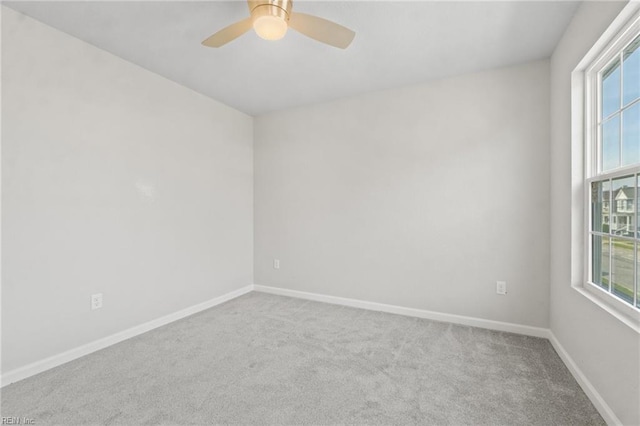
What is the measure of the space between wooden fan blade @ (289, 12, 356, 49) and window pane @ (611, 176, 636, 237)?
5.54 feet

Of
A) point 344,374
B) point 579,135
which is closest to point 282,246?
point 344,374

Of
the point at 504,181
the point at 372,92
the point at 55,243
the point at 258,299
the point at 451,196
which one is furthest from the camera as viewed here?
the point at 258,299

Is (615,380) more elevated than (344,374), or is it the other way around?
(615,380)

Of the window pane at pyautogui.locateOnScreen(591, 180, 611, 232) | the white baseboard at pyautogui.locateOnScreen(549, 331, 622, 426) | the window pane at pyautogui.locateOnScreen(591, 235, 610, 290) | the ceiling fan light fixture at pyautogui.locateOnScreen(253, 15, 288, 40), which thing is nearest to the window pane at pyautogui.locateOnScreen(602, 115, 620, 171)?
the window pane at pyautogui.locateOnScreen(591, 180, 611, 232)

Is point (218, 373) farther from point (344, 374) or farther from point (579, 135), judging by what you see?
point (579, 135)

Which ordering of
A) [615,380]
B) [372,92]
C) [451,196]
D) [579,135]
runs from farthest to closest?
[372,92], [451,196], [579,135], [615,380]

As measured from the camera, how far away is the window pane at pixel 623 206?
4.97 feet

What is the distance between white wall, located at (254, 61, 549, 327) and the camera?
257cm

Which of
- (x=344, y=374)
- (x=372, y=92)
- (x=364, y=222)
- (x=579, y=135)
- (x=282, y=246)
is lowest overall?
(x=344, y=374)

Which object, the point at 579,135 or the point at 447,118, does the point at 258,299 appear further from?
the point at 579,135

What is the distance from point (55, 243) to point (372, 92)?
10.4 ft

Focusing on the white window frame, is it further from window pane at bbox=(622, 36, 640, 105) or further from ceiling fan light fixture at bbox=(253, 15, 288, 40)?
ceiling fan light fixture at bbox=(253, 15, 288, 40)

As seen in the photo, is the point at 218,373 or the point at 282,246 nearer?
the point at 218,373

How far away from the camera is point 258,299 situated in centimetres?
361
